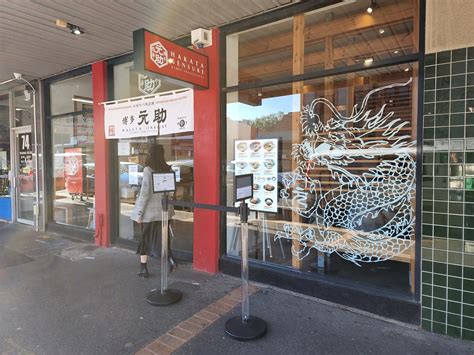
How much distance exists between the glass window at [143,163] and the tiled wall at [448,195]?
3097 mm

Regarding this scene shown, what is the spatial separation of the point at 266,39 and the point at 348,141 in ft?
6.10

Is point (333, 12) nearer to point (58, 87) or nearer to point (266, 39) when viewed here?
point (266, 39)

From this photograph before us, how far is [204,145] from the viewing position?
4531 mm

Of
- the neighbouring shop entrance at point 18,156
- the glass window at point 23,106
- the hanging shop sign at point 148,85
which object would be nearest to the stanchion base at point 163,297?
the hanging shop sign at point 148,85

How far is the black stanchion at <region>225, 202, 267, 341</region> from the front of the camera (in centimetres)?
290

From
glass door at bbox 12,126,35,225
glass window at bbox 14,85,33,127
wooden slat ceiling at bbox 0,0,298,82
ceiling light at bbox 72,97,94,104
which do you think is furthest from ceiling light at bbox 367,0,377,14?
glass door at bbox 12,126,35,225

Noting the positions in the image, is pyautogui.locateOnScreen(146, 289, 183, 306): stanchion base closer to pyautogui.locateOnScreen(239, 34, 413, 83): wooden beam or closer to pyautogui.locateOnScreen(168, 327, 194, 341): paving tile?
pyautogui.locateOnScreen(168, 327, 194, 341): paving tile

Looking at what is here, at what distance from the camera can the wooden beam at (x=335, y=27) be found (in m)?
3.53

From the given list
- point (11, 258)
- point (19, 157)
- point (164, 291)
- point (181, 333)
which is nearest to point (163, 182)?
point (164, 291)

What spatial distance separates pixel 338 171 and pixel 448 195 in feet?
3.68

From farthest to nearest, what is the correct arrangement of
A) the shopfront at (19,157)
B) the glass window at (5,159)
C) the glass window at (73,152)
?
the glass window at (5,159) < the shopfront at (19,157) < the glass window at (73,152)

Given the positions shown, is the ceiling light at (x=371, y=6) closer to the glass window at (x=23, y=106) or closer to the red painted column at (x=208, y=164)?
the red painted column at (x=208, y=164)

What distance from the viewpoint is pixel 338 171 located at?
3.71 meters

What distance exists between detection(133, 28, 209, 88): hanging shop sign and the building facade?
0.26 m
